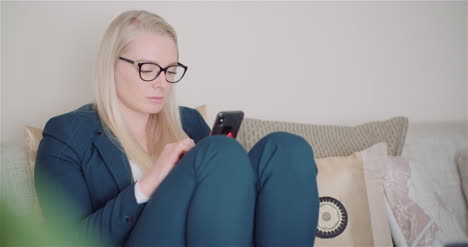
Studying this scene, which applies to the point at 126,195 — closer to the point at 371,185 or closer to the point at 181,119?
the point at 181,119

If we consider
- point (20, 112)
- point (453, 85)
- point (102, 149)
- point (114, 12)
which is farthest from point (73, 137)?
point (453, 85)

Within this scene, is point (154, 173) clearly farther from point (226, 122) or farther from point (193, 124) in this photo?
point (193, 124)

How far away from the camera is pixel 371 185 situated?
5.38 ft

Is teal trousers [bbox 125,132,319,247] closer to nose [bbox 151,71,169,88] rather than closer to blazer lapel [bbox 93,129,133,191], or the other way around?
blazer lapel [bbox 93,129,133,191]

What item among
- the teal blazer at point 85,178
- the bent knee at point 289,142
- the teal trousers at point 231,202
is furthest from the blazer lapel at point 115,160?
the bent knee at point 289,142

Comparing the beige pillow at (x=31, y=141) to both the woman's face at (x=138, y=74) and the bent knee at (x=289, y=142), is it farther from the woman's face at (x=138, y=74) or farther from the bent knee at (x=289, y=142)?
the bent knee at (x=289, y=142)

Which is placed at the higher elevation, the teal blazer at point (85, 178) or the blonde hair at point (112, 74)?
the blonde hair at point (112, 74)

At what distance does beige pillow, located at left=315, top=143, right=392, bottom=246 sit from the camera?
1.56 meters

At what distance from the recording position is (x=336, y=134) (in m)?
1.90

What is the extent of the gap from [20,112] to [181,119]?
0.72 metres

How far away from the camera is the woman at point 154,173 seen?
3.45ft

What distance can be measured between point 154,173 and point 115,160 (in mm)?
247

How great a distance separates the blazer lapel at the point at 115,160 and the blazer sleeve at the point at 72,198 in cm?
7

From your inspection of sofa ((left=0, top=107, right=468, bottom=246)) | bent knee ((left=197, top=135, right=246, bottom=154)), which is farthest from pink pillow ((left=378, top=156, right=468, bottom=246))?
bent knee ((left=197, top=135, right=246, bottom=154))
